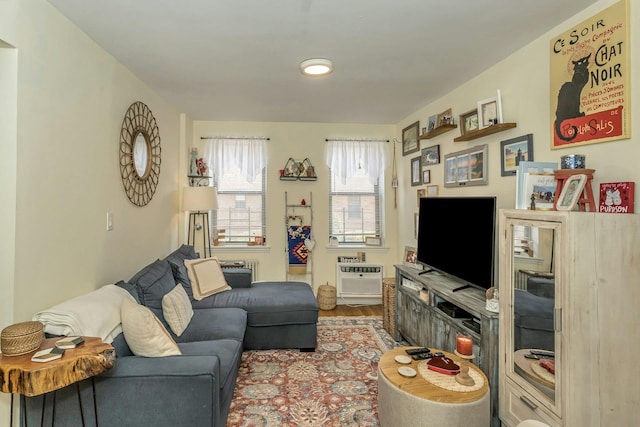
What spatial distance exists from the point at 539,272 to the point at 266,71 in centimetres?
241

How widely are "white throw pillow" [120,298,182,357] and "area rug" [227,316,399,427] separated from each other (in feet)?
2.40

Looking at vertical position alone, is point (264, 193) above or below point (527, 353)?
above

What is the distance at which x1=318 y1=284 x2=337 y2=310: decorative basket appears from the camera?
14.6 feet

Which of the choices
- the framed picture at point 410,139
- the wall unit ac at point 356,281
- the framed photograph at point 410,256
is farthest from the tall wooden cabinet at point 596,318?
the wall unit ac at point 356,281

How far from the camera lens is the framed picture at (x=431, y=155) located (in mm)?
3604

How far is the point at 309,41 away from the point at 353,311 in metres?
3.33


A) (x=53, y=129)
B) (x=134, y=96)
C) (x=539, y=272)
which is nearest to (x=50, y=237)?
(x=53, y=129)

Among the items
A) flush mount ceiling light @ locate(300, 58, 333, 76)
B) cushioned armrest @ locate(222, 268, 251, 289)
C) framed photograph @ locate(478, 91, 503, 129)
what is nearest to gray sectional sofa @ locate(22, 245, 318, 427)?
cushioned armrest @ locate(222, 268, 251, 289)

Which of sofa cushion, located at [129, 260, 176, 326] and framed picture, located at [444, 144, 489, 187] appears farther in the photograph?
framed picture, located at [444, 144, 489, 187]

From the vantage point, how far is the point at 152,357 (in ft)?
5.87

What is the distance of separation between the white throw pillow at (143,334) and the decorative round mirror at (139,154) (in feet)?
4.47

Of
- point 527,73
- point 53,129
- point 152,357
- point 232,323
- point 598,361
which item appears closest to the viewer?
point 598,361

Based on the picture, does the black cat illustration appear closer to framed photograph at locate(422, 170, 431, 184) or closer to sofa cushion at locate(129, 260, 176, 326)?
framed photograph at locate(422, 170, 431, 184)

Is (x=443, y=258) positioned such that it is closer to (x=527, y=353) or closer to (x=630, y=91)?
(x=527, y=353)
